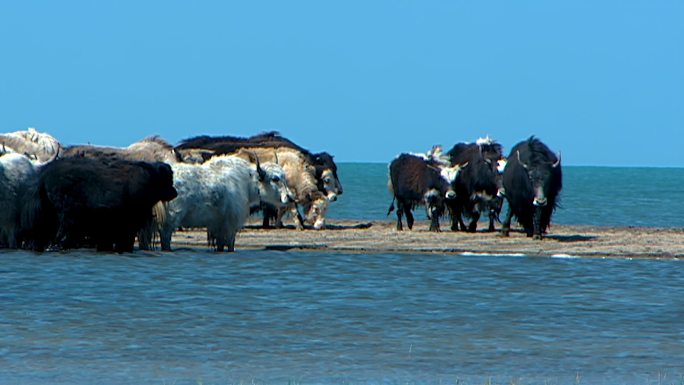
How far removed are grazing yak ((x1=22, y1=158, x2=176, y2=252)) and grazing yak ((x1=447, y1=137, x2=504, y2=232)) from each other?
29.4 feet

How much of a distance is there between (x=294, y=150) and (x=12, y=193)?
32.8ft

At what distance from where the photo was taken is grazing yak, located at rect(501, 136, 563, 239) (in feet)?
77.7

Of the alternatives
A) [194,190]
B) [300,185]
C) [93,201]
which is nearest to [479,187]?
[300,185]

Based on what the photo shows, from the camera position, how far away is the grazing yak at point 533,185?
23.7 metres

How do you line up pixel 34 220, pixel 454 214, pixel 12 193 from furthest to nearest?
pixel 454 214
pixel 12 193
pixel 34 220

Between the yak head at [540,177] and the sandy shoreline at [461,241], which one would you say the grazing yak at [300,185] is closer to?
the sandy shoreline at [461,241]

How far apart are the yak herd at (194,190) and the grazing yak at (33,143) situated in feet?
0.09

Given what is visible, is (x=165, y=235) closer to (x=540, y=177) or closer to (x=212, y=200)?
(x=212, y=200)

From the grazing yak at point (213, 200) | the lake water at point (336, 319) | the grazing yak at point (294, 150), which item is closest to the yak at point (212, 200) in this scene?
the grazing yak at point (213, 200)

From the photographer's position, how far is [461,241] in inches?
919

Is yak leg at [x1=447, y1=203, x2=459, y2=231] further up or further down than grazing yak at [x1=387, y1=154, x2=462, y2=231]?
further down

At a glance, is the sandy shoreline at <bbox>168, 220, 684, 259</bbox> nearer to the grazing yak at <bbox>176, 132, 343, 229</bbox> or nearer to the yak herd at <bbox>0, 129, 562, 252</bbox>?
the grazing yak at <bbox>176, 132, 343, 229</bbox>

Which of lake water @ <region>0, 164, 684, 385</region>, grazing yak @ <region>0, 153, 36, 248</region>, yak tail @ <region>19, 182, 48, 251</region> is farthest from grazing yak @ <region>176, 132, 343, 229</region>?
yak tail @ <region>19, 182, 48, 251</region>

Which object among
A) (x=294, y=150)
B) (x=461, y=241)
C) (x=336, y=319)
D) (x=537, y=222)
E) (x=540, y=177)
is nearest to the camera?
(x=336, y=319)
